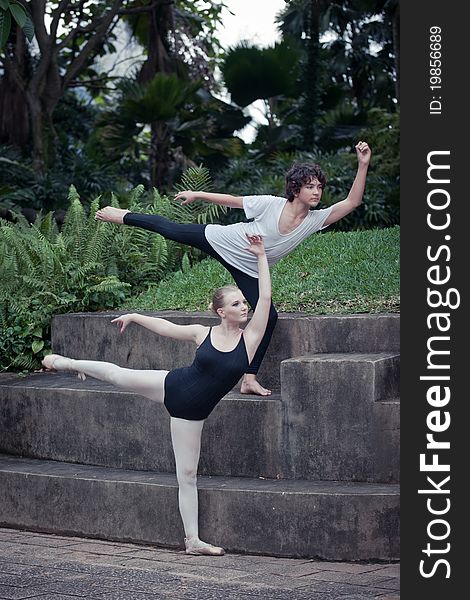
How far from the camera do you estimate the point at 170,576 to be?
221 inches

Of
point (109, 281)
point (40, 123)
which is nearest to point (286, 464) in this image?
point (109, 281)

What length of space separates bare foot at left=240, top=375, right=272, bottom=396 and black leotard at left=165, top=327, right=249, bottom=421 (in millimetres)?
733

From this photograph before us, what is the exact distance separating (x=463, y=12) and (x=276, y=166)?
11969 millimetres

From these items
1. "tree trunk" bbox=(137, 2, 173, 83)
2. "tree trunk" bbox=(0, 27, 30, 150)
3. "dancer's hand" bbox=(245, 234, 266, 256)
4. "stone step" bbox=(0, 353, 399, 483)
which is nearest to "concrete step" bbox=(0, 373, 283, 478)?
"stone step" bbox=(0, 353, 399, 483)

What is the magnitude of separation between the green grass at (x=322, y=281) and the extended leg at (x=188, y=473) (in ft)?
5.49

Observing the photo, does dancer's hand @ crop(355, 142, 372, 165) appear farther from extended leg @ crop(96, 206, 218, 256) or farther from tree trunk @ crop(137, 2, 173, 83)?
tree trunk @ crop(137, 2, 173, 83)

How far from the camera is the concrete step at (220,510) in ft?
19.5

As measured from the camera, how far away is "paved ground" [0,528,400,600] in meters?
5.20

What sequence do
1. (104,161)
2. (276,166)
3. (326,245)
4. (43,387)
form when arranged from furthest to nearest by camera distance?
(104,161) → (276,166) → (326,245) → (43,387)

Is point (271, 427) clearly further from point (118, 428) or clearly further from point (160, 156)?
point (160, 156)

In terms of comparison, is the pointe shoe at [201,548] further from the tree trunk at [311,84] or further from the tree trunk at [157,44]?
the tree trunk at [157,44]

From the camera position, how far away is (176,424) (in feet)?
20.2

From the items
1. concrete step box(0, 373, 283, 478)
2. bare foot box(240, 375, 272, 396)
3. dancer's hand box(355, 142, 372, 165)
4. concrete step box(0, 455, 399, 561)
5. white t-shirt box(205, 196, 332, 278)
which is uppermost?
dancer's hand box(355, 142, 372, 165)

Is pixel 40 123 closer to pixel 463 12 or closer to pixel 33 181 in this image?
pixel 33 181
